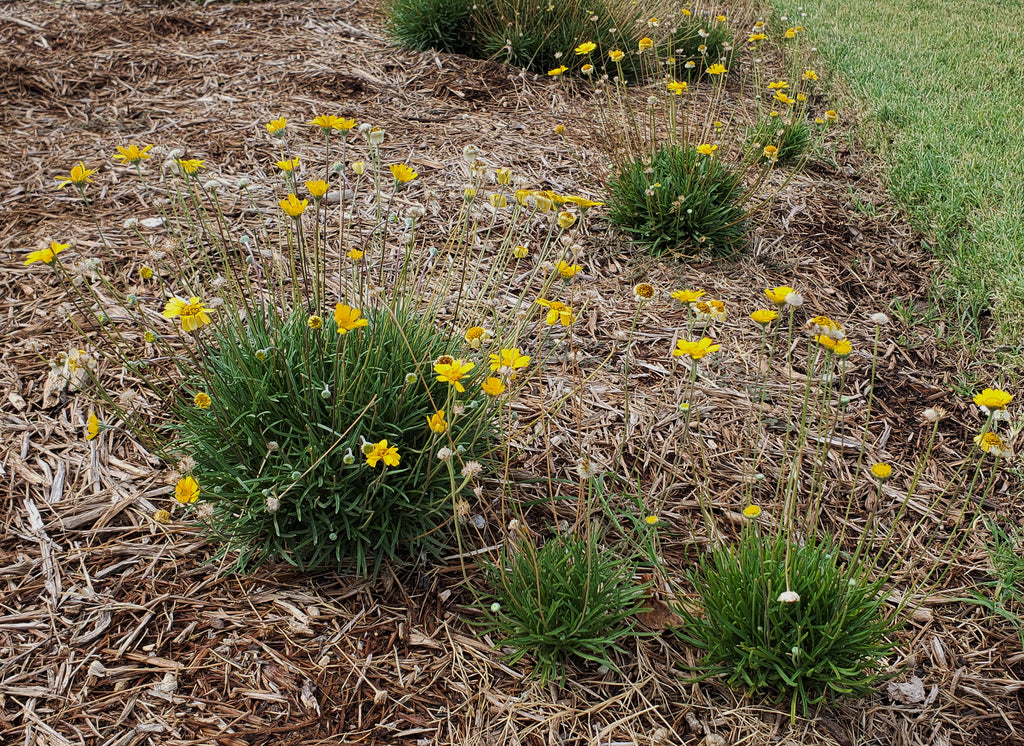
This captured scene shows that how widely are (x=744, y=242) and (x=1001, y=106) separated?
2.49 m

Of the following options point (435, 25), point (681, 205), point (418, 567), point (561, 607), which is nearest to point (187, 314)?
point (418, 567)

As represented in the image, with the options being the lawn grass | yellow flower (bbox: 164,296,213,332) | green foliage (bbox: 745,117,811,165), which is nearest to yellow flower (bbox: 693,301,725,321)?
yellow flower (bbox: 164,296,213,332)

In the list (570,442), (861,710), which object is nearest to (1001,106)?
(570,442)

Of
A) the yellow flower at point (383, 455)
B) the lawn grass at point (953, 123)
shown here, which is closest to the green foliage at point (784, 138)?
the lawn grass at point (953, 123)

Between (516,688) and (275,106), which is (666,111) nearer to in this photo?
(275,106)

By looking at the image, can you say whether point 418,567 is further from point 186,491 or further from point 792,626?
point 792,626

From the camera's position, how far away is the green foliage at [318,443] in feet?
6.21

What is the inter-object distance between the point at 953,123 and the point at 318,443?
436cm

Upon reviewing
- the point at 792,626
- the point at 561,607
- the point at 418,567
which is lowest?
the point at 418,567

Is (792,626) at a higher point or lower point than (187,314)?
lower

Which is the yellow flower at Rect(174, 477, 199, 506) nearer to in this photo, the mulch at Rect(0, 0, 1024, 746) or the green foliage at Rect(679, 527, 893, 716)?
the mulch at Rect(0, 0, 1024, 746)

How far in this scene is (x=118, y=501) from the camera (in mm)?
2133

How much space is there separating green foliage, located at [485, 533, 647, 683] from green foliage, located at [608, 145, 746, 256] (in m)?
1.87

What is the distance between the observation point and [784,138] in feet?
13.1
